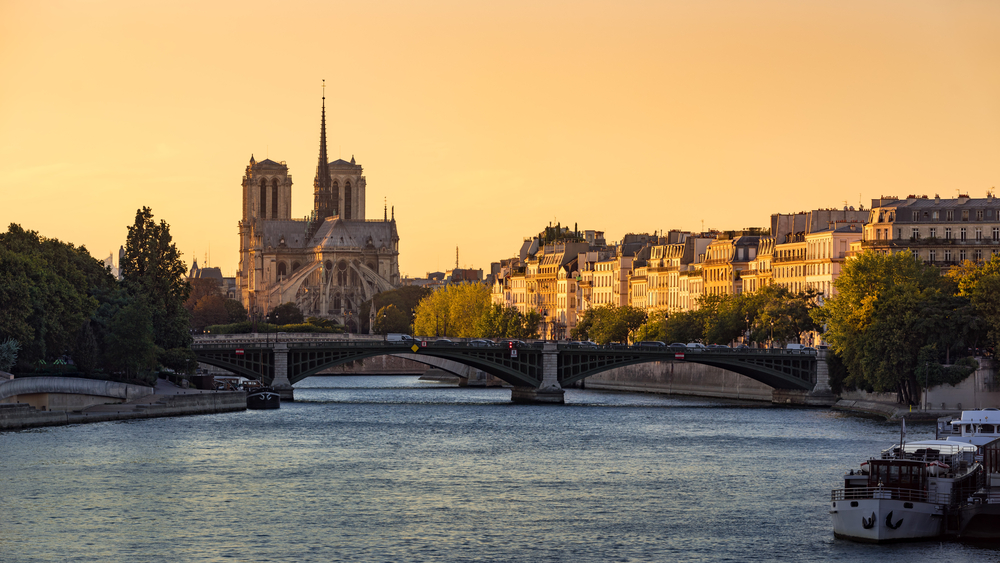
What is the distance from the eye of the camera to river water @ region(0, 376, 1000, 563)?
47219 mm

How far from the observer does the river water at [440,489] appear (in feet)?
155

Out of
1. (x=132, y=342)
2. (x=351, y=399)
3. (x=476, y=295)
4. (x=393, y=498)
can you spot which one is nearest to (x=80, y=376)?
(x=132, y=342)

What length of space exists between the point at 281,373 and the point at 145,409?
23.1 m

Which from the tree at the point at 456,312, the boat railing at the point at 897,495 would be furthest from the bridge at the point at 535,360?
the tree at the point at 456,312

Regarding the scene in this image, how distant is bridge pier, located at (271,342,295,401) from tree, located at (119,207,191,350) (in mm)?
6402

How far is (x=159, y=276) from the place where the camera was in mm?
105875

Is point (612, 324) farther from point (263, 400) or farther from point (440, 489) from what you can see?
point (440, 489)

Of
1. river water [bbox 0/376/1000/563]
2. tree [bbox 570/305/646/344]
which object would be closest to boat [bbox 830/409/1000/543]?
river water [bbox 0/376/1000/563]

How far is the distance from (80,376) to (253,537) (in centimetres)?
4496

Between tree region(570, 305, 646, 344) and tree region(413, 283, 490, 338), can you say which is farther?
tree region(413, 283, 490, 338)

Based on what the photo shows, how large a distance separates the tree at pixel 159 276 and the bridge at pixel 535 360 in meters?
2.43

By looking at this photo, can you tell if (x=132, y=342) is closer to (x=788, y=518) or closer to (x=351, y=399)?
(x=351, y=399)

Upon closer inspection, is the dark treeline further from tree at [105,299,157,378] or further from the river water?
the river water

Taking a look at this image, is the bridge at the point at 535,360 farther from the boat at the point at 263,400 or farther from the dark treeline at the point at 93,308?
the boat at the point at 263,400
